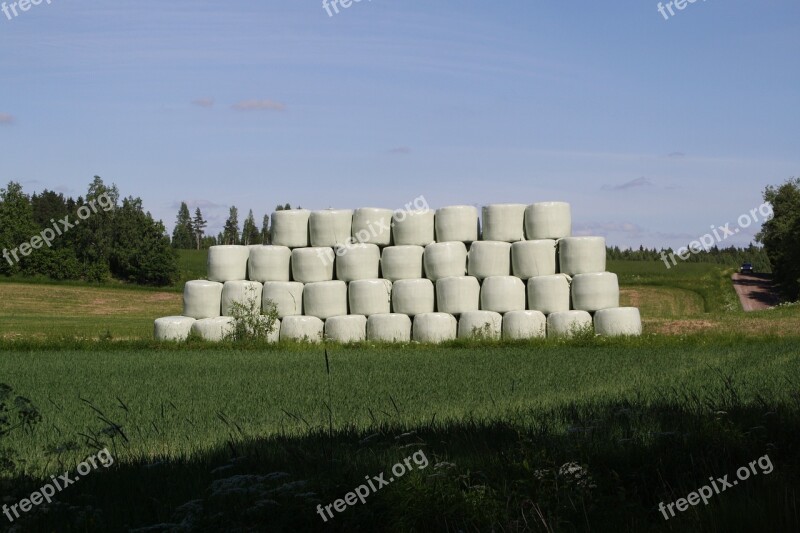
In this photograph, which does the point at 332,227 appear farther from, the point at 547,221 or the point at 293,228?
the point at 547,221

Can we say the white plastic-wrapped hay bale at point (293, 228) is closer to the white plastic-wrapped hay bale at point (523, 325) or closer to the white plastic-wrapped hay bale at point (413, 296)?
the white plastic-wrapped hay bale at point (413, 296)

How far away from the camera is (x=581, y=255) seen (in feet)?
76.9

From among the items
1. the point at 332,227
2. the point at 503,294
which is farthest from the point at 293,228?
the point at 503,294

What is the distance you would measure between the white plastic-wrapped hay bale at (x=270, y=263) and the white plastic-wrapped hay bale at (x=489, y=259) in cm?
501

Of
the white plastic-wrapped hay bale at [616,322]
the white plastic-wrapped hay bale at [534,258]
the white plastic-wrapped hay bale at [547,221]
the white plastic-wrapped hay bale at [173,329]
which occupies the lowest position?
the white plastic-wrapped hay bale at [616,322]

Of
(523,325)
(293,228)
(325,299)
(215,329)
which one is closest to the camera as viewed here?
(523,325)

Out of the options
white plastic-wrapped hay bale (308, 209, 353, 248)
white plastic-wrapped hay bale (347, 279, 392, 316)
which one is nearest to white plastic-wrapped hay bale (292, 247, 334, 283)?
white plastic-wrapped hay bale (308, 209, 353, 248)

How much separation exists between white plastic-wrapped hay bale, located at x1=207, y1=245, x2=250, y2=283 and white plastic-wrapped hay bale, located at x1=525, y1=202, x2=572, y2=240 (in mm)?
7849

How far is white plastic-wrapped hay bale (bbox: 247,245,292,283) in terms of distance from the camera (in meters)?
24.5

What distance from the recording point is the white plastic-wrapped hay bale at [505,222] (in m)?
24.1

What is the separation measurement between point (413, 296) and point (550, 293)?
3478mm

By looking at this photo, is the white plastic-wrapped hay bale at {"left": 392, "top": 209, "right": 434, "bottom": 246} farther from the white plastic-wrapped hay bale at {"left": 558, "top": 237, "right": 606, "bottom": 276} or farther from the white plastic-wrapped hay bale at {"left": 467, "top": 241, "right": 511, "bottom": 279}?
the white plastic-wrapped hay bale at {"left": 558, "top": 237, "right": 606, "bottom": 276}

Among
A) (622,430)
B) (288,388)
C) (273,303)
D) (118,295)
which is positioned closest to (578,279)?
(273,303)

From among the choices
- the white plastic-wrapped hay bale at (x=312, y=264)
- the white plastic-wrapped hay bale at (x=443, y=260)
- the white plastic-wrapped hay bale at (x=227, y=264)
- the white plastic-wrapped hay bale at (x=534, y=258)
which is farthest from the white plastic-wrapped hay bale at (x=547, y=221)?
the white plastic-wrapped hay bale at (x=227, y=264)
